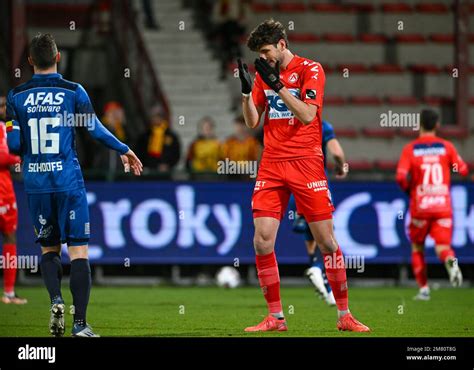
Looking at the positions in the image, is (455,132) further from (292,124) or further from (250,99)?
(250,99)

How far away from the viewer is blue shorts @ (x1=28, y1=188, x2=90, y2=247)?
907 cm

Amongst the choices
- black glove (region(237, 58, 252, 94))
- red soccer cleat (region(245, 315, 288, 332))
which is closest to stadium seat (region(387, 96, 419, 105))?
red soccer cleat (region(245, 315, 288, 332))

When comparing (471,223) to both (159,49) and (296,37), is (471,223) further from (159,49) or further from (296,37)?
(159,49)

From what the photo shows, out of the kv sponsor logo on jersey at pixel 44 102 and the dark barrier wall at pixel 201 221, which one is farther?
the dark barrier wall at pixel 201 221

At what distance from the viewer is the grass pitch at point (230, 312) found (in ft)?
33.1

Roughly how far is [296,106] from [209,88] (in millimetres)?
12430

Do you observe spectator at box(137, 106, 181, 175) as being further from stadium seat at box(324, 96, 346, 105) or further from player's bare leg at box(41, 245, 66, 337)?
player's bare leg at box(41, 245, 66, 337)

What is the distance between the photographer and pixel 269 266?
31.8 ft

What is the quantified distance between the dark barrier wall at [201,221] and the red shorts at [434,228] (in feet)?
7.61

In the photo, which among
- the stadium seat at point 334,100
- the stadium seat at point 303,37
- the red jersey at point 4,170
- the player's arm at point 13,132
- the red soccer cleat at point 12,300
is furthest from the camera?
the stadium seat at point 303,37

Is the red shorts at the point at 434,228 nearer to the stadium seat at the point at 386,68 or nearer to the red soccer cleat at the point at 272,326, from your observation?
the red soccer cleat at the point at 272,326

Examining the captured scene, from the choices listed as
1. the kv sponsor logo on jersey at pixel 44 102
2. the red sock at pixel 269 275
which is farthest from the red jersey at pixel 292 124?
the kv sponsor logo on jersey at pixel 44 102

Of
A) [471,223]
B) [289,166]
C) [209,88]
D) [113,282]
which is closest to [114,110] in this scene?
[113,282]

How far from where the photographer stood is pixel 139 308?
41.9 feet
